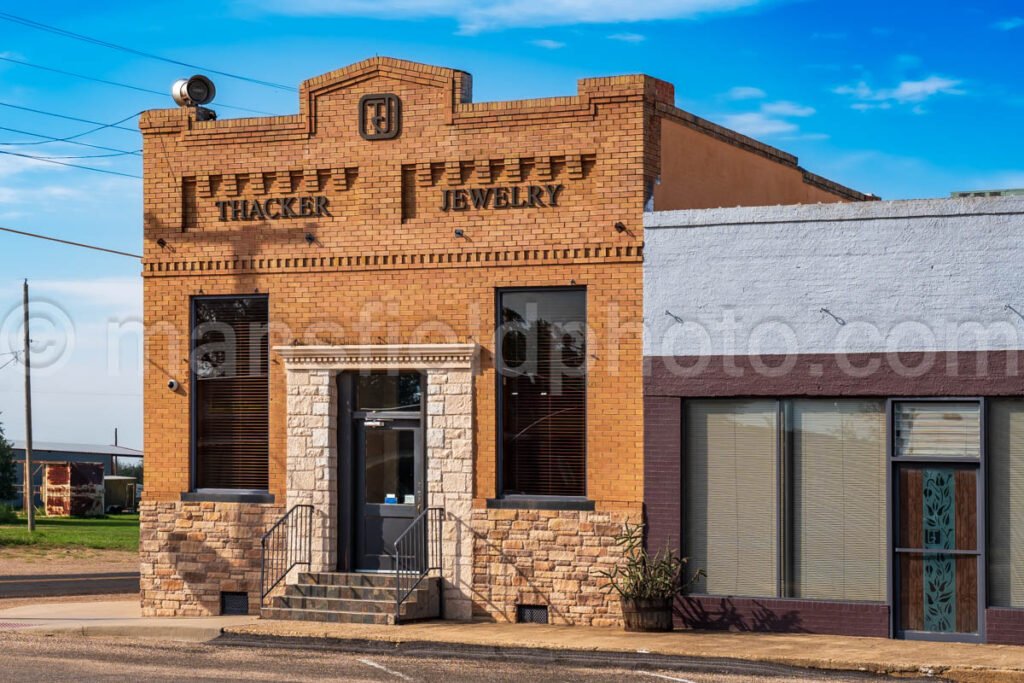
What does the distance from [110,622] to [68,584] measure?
9.23m

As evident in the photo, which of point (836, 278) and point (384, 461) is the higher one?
point (836, 278)

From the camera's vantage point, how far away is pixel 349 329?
61.2 ft

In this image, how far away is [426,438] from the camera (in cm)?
1830

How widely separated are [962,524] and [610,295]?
16.2ft

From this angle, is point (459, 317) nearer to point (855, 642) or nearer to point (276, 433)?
point (276, 433)

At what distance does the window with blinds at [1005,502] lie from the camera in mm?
15516

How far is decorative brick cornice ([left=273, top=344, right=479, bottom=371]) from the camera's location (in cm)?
1800

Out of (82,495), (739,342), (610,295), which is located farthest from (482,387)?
(82,495)

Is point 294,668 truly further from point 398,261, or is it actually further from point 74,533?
point 74,533

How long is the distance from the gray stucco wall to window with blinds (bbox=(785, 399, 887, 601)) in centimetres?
81

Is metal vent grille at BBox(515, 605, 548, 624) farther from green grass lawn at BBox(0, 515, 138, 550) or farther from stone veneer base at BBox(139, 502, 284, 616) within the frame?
green grass lawn at BBox(0, 515, 138, 550)

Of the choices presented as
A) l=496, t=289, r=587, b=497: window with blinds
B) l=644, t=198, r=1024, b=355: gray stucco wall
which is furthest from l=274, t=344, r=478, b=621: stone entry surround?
l=644, t=198, r=1024, b=355: gray stucco wall

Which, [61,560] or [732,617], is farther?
[61,560]

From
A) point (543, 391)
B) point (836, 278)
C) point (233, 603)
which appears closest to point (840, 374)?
point (836, 278)
